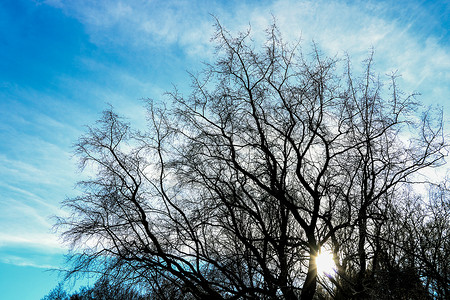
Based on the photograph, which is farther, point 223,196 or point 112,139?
point 112,139

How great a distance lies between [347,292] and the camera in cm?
937

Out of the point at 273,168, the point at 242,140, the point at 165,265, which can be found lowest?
the point at 165,265

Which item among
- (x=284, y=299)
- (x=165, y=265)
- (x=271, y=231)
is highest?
(x=271, y=231)

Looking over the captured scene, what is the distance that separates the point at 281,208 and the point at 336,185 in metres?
1.77

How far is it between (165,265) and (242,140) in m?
4.39

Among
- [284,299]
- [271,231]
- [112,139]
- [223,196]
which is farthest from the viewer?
[112,139]

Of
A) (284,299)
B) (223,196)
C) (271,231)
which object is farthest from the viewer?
(271,231)

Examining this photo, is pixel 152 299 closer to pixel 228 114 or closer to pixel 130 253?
pixel 130 253

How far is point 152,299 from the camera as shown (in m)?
10.3

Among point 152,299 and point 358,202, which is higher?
point 358,202

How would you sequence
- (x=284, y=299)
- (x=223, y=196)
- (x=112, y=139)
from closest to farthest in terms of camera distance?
(x=284, y=299) → (x=223, y=196) → (x=112, y=139)

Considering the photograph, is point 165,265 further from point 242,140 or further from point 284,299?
point 242,140

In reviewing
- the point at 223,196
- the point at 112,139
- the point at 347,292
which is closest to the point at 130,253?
the point at 223,196

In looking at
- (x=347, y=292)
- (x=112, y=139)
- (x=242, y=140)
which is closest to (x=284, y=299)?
(x=347, y=292)
